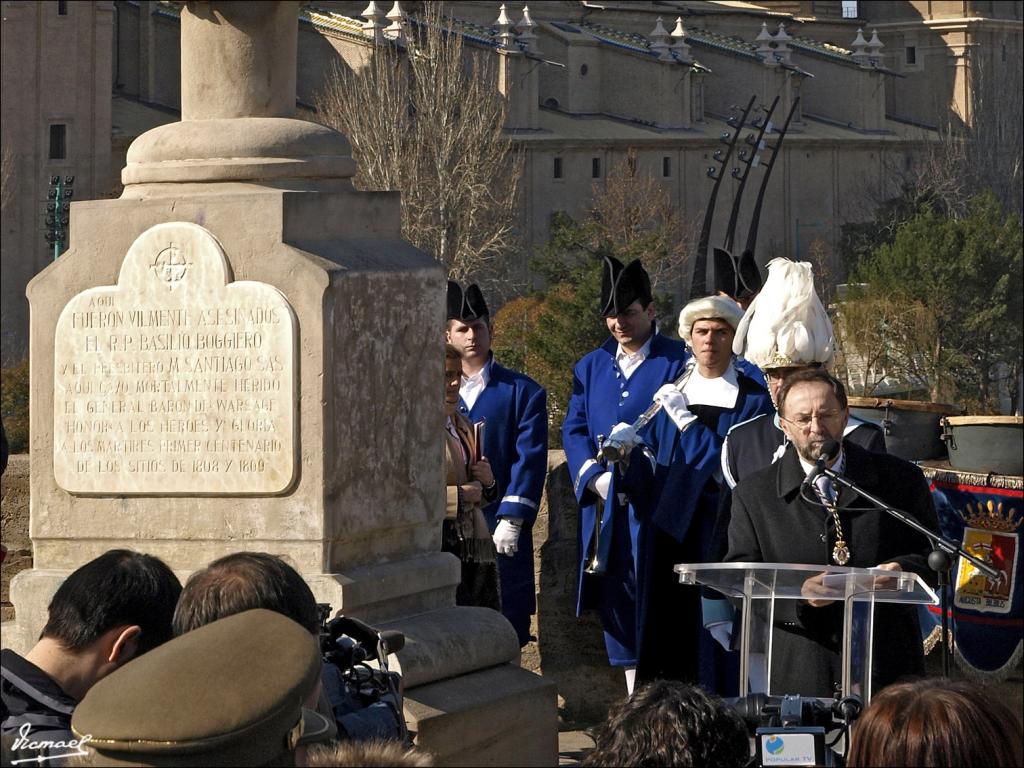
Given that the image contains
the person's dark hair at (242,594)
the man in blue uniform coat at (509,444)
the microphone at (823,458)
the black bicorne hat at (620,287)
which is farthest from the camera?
the black bicorne hat at (620,287)

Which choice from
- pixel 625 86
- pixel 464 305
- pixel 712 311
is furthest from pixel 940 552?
pixel 625 86

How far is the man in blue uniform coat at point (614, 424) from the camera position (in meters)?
7.80

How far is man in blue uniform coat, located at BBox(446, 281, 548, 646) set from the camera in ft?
25.3

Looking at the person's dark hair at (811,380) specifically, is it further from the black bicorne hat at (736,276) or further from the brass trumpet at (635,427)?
the black bicorne hat at (736,276)

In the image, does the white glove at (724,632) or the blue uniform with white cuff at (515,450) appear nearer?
the white glove at (724,632)

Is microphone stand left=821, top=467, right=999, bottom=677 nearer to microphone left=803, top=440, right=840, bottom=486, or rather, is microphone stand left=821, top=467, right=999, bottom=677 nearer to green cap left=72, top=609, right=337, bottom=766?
microphone left=803, top=440, right=840, bottom=486

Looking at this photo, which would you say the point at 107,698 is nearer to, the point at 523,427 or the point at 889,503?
the point at 889,503

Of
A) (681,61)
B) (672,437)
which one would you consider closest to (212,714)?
(672,437)

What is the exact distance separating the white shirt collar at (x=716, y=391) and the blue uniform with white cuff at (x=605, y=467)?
9.8 inches

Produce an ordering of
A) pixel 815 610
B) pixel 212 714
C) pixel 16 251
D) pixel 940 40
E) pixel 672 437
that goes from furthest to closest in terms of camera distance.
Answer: pixel 940 40 → pixel 16 251 → pixel 672 437 → pixel 815 610 → pixel 212 714

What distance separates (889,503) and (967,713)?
107 inches

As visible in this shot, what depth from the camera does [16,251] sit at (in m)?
54.2

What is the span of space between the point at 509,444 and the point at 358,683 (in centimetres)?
322

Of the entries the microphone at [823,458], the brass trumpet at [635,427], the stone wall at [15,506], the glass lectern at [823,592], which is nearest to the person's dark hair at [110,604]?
the glass lectern at [823,592]
